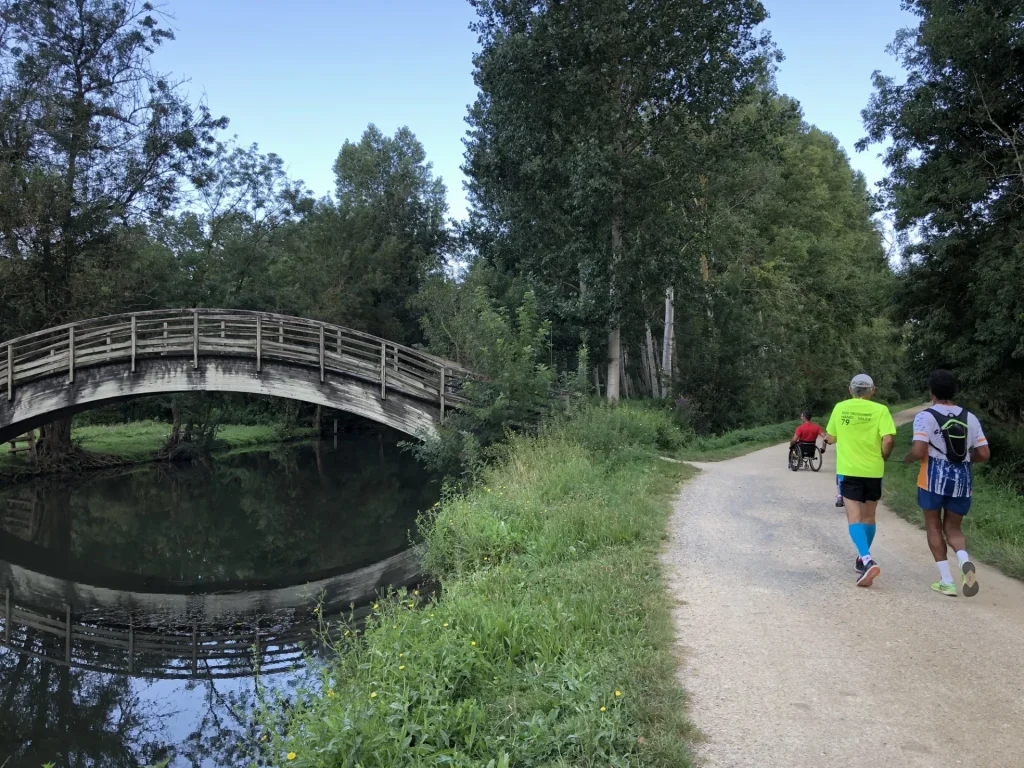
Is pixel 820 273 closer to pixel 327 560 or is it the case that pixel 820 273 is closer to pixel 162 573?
pixel 327 560

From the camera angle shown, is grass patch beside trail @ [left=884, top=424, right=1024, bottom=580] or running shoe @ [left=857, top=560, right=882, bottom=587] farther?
grass patch beside trail @ [left=884, top=424, right=1024, bottom=580]

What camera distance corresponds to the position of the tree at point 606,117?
18062 millimetres

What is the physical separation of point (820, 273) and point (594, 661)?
33027 millimetres

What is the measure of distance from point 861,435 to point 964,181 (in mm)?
10309

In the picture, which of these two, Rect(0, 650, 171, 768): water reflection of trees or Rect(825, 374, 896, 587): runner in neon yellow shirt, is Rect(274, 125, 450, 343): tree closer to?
Rect(0, 650, 171, 768): water reflection of trees

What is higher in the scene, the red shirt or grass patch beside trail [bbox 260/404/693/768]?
the red shirt

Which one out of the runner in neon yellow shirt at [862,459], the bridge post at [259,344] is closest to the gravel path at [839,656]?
the runner in neon yellow shirt at [862,459]

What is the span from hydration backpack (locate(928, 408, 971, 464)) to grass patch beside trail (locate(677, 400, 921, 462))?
420 inches

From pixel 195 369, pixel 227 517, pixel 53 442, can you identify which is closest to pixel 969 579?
pixel 227 517

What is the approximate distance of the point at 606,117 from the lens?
62.1 feet

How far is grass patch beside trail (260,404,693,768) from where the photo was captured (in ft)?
12.0

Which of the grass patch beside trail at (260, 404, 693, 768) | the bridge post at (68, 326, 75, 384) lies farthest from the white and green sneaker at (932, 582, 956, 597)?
the bridge post at (68, 326, 75, 384)

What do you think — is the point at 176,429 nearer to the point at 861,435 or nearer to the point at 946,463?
the point at 861,435

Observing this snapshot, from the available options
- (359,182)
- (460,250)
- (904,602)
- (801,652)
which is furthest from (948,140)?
(359,182)
